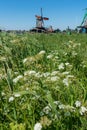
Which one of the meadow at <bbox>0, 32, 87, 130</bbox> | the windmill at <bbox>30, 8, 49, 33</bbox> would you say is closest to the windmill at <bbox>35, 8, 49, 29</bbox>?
the windmill at <bbox>30, 8, 49, 33</bbox>

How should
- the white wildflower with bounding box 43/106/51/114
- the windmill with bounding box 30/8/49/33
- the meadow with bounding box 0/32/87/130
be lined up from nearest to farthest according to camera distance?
the meadow with bounding box 0/32/87/130, the white wildflower with bounding box 43/106/51/114, the windmill with bounding box 30/8/49/33

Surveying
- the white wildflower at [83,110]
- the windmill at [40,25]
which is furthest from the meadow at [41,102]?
the windmill at [40,25]

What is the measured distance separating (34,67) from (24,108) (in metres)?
1.66

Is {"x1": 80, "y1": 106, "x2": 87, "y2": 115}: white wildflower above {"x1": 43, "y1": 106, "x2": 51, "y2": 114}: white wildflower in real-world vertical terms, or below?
below

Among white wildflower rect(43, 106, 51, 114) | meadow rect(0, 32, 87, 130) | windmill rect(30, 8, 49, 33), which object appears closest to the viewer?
meadow rect(0, 32, 87, 130)

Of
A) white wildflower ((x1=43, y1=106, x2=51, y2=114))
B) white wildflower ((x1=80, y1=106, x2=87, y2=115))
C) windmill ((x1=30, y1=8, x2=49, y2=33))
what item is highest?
white wildflower ((x1=43, y1=106, x2=51, y2=114))

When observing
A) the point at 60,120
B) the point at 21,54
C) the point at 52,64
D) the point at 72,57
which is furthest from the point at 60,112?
the point at 21,54

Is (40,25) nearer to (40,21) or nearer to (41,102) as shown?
(40,21)

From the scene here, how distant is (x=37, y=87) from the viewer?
10.1 ft

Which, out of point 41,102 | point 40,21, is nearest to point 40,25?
point 40,21

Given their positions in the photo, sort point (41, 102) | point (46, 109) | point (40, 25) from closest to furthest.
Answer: point (46, 109), point (41, 102), point (40, 25)

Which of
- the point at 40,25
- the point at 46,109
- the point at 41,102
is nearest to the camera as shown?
the point at 46,109

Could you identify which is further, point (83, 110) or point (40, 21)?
point (40, 21)

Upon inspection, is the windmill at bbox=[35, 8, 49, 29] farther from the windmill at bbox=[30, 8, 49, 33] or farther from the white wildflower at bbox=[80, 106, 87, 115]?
the white wildflower at bbox=[80, 106, 87, 115]
